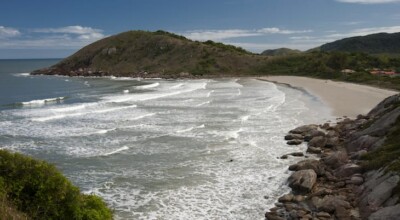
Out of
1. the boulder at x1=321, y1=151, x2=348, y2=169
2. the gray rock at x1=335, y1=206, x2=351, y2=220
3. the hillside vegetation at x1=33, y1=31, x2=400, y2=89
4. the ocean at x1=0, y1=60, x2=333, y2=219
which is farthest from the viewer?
the hillside vegetation at x1=33, y1=31, x2=400, y2=89

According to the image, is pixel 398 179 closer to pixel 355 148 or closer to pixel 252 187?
pixel 252 187

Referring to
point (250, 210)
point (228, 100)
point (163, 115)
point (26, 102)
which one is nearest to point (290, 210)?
point (250, 210)

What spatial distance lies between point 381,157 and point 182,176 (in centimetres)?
944

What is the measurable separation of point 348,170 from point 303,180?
2483 millimetres

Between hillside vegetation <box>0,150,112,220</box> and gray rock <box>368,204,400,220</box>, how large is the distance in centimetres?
901

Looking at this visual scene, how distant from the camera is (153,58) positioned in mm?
126875

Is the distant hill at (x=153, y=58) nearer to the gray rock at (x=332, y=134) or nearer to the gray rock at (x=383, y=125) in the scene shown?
the gray rock at (x=332, y=134)

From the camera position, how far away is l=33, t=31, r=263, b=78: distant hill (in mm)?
114438

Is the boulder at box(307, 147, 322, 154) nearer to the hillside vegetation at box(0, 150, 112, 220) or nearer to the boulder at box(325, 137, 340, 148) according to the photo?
the boulder at box(325, 137, 340, 148)

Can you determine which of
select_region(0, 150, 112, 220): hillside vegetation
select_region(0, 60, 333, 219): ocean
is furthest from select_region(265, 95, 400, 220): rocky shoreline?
select_region(0, 150, 112, 220): hillside vegetation

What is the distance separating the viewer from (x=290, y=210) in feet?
50.4

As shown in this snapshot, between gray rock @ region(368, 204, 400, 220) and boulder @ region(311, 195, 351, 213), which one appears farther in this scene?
boulder @ region(311, 195, 351, 213)

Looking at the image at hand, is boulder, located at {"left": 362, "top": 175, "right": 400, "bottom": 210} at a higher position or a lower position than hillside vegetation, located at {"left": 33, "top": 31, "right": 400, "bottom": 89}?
lower

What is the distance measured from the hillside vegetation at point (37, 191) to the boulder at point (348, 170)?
12266 mm
